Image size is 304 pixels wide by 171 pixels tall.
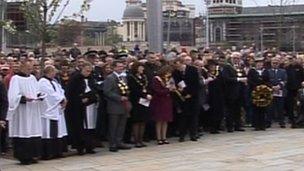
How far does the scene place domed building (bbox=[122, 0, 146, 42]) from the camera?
250ft

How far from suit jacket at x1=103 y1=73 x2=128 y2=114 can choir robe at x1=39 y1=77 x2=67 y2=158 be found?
41.1 inches

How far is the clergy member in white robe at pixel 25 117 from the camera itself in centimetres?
1269

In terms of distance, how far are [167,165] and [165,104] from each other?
2.67m

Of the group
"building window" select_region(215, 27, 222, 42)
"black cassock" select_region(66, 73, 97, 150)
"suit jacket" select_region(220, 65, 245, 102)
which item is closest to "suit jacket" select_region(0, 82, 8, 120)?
"black cassock" select_region(66, 73, 97, 150)

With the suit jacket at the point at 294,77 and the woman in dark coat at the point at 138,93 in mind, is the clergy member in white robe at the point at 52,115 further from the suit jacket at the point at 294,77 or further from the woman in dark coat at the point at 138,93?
the suit jacket at the point at 294,77

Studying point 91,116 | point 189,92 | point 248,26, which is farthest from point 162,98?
point 248,26

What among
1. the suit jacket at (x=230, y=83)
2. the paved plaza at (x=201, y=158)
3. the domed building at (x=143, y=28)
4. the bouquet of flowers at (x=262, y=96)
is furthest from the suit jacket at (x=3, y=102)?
the domed building at (x=143, y=28)

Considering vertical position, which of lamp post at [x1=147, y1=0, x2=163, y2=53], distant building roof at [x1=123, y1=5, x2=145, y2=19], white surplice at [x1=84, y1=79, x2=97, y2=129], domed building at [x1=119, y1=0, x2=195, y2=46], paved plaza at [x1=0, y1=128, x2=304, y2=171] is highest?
distant building roof at [x1=123, y1=5, x2=145, y2=19]

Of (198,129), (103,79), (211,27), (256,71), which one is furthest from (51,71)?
(211,27)

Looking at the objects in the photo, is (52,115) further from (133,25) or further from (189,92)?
(133,25)

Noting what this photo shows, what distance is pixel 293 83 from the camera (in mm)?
18062

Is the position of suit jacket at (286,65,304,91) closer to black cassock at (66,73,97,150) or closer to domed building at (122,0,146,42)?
black cassock at (66,73,97,150)

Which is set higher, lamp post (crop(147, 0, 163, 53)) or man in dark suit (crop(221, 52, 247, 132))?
lamp post (crop(147, 0, 163, 53))

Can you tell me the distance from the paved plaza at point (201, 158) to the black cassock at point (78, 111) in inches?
15.5
